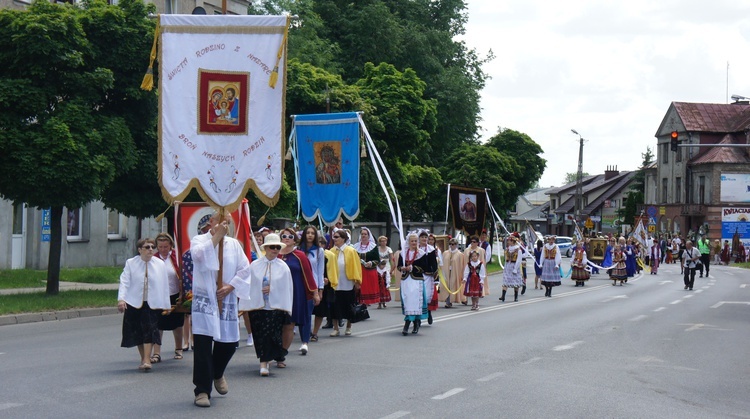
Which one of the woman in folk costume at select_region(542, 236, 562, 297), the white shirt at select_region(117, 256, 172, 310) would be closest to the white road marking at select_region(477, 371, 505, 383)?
the white shirt at select_region(117, 256, 172, 310)

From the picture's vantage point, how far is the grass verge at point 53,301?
19.3 meters

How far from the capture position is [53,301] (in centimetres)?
2069

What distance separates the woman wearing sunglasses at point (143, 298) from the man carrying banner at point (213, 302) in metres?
2.26

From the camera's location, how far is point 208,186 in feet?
41.3

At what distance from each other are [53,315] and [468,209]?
1718cm

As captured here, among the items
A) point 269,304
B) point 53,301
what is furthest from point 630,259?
point 269,304

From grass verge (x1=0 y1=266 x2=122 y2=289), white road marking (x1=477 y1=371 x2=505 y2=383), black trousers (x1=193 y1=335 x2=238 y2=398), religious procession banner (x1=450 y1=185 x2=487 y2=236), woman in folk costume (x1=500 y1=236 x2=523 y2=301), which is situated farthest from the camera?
religious procession banner (x1=450 y1=185 x2=487 y2=236)

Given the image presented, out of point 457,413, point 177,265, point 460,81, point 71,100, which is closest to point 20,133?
point 71,100

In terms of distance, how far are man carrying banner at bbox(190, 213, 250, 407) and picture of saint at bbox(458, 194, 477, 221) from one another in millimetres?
24024

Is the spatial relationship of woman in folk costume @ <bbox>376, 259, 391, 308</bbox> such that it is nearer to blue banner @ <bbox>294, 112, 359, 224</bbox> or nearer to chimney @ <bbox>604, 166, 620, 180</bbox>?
blue banner @ <bbox>294, 112, 359, 224</bbox>

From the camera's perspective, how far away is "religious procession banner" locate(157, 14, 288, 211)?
512 inches

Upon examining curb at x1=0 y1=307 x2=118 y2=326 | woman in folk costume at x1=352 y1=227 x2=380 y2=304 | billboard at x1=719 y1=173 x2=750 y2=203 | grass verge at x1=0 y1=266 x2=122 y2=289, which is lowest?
curb at x1=0 y1=307 x2=118 y2=326

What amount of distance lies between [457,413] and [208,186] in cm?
485

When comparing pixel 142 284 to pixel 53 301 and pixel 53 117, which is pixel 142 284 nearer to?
pixel 53 301
